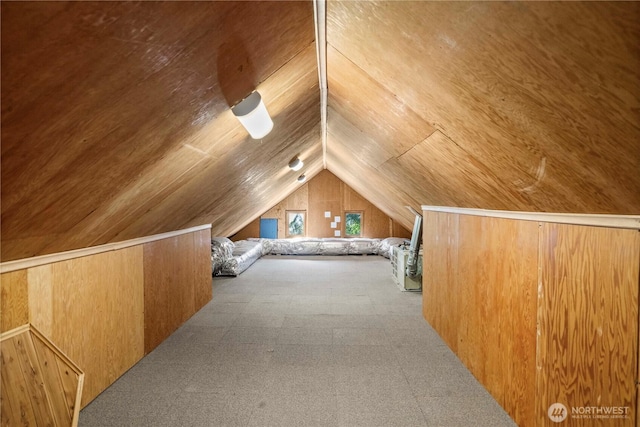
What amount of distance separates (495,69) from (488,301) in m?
1.98

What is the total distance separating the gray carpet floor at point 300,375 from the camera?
237 centimetres

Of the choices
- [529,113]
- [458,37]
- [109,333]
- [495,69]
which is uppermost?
[458,37]

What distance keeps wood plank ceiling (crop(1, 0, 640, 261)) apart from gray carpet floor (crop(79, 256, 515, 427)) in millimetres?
1303

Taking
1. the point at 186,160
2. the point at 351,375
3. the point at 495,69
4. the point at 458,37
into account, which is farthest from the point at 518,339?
the point at 186,160

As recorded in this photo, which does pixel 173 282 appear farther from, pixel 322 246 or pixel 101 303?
pixel 322 246

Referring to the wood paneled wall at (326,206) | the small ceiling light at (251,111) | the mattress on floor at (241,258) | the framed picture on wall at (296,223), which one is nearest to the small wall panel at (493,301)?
the small ceiling light at (251,111)

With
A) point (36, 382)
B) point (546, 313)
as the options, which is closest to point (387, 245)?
point (546, 313)

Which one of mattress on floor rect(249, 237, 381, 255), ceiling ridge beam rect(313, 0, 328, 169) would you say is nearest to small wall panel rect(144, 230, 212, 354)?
ceiling ridge beam rect(313, 0, 328, 169)

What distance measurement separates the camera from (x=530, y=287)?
2.11 m

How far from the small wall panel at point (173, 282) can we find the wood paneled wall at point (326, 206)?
562 cm

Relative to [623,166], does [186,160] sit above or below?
above

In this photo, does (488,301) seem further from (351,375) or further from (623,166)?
(623,166)

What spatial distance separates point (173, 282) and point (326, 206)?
281 inches

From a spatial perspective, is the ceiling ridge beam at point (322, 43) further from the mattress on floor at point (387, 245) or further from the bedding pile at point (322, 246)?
the bedding pile at point (322, 246)
